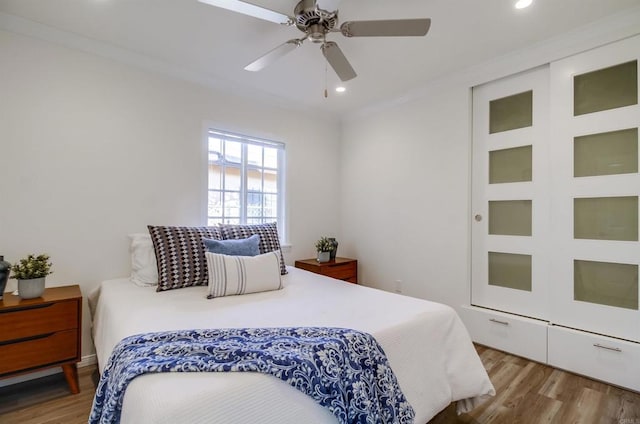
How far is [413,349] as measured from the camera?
1.45m

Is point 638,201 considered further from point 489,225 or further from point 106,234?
point 106,234

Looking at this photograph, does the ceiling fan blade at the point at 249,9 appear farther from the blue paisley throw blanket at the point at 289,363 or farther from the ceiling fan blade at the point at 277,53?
the blue paisley throw blanket at the point at 289,363

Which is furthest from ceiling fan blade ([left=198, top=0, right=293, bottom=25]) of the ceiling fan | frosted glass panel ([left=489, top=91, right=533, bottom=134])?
frosted glass panel ([left=489, top=91, right=533, bottom=134])

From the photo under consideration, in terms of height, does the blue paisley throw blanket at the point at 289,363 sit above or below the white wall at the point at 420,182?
below

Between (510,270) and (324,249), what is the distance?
1.83 metres

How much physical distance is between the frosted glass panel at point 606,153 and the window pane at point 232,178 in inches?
117

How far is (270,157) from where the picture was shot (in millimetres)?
3510

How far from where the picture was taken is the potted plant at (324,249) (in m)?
3.48

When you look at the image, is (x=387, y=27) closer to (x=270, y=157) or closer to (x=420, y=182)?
(x=420, y=182)

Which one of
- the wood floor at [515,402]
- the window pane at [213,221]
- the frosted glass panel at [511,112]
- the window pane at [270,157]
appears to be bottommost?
the wood floor at [515,402]

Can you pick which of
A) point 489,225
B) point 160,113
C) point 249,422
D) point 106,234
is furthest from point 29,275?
point 489,225

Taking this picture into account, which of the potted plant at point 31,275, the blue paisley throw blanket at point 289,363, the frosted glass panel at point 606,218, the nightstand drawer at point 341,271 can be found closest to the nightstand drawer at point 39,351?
the potted plant at point 31,275

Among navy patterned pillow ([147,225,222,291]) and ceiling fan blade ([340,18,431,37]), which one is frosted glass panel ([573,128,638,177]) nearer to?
ceiling fan blade ([340,18,431,37])

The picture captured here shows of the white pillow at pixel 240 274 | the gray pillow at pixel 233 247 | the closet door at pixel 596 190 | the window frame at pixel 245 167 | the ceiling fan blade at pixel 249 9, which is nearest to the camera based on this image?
the ceiling fan blade at pixel 249 9
